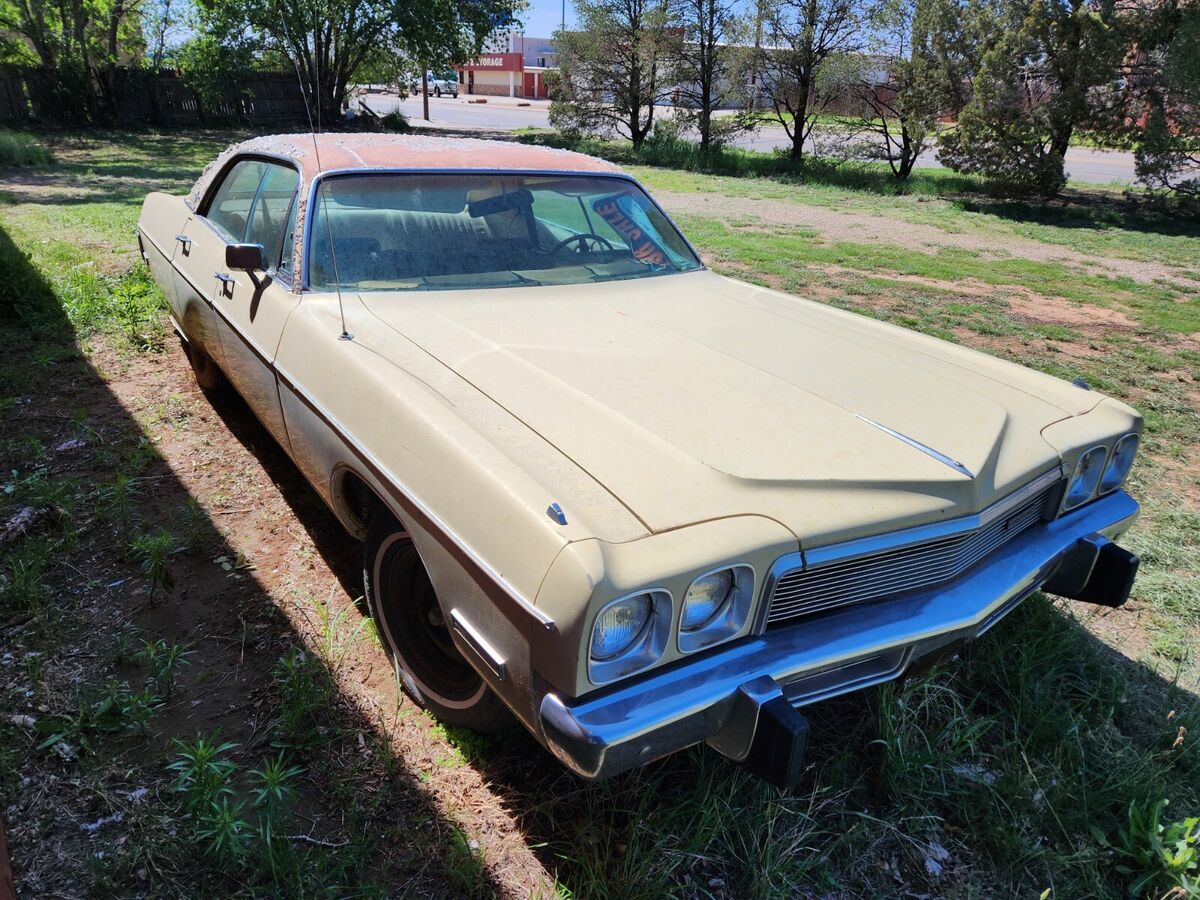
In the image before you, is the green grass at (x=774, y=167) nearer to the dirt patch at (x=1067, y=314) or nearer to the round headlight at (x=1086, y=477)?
the dirt patch at (x=1067, y=314)

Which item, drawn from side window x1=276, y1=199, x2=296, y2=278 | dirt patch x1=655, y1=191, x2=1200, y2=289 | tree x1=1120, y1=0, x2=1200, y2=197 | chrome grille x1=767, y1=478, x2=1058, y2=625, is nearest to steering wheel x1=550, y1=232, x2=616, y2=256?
side window x1=276, y1=199, x2=296, y2=278

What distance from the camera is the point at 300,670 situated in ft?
8.52

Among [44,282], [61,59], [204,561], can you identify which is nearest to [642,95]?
[61,59]

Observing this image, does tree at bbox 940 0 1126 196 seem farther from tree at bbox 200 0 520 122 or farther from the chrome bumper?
tree at bbox 200 0 520 122

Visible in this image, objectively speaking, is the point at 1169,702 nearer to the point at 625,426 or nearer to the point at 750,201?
the point at 625,426

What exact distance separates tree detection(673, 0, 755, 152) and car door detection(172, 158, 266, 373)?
16.9m

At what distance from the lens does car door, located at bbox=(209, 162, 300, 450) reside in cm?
305

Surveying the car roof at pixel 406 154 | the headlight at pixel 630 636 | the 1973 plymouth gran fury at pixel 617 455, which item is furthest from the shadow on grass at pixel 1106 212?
the headlight at pixel 630 636

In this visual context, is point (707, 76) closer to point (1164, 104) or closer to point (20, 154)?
point (1164, 104)

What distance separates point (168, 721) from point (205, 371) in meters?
2.56

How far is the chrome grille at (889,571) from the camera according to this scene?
1957 mm

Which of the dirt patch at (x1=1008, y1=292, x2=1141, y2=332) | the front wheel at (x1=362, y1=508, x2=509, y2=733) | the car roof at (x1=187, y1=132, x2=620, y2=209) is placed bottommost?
the front wheel at (x1=362, y1=508, x2=509, y2=733)

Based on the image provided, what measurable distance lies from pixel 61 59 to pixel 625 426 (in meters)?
24.7

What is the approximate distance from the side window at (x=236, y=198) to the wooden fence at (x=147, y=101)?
64.7 feet
